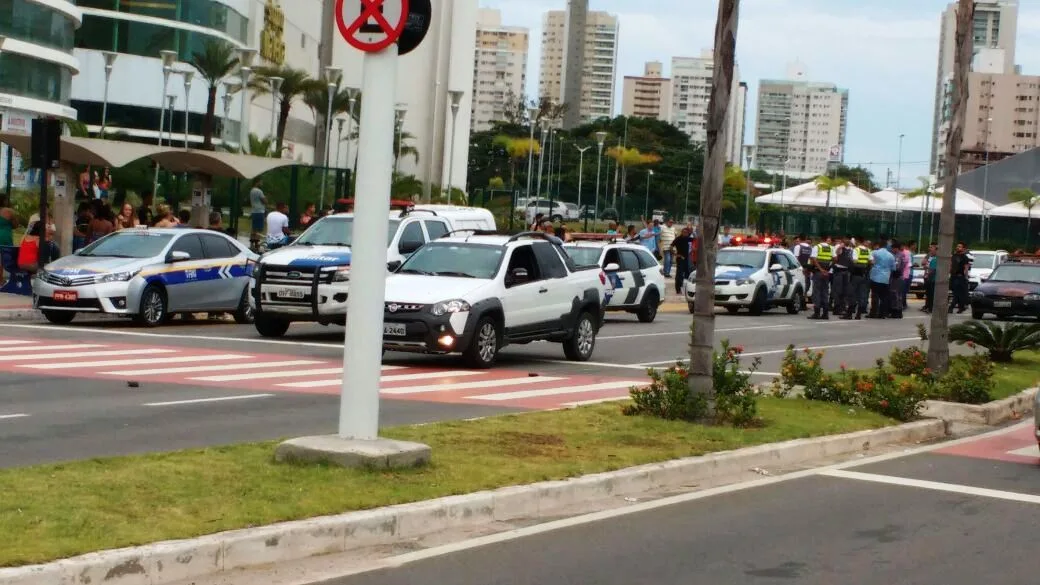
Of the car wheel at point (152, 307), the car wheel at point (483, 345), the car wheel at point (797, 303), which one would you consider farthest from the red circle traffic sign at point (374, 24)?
the car wheel at point (797, 303)

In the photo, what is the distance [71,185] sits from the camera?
3153 cm

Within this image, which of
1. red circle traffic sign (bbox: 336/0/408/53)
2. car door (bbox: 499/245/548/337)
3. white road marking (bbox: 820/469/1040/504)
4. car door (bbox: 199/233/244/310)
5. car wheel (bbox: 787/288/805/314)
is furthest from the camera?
car wheel (bbox: 787/288/805/314)

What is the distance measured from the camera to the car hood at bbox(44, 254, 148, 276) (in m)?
25.3

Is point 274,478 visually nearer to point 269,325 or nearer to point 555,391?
point 555,391

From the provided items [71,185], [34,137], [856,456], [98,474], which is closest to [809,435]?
[856,456]

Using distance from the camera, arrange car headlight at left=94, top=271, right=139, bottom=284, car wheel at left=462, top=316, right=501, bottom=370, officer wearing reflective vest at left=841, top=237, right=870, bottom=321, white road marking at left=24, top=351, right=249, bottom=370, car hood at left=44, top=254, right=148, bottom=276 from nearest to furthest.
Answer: white road marking at left=24, top=351, right=249, bottom=370 → car wheel at left=462, top=316, right=501, bottom=370 → car headlight at left=94, top=271, right=139, bottom=284 → car hood at left=44, top=254, right=148, bottom=276 → officer wearing reflective vest at left=841, top=237, right=870, bottom=321

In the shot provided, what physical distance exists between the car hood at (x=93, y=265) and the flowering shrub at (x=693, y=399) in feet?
40.8

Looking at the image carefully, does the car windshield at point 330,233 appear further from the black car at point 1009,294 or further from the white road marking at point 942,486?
the black car at point 1009,294

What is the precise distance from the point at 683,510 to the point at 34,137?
780 inches

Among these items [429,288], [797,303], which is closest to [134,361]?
[429,288]

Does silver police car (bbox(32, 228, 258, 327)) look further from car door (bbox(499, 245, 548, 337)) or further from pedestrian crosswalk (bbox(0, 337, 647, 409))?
car door (bbox(499, 245, 548, 337))

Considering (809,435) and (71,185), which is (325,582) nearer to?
(809,435)

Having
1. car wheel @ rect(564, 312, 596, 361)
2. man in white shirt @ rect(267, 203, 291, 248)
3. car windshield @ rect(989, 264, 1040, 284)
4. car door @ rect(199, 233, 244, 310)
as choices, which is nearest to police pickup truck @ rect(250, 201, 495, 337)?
car door @ rect(199, 233, 244, 310)

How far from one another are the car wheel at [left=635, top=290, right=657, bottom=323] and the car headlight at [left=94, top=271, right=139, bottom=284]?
1320 centimetres
